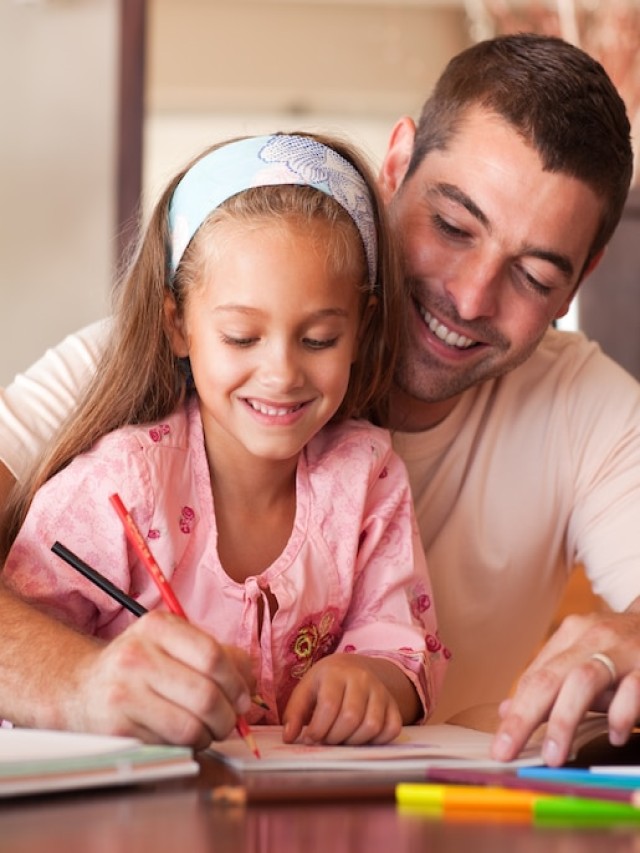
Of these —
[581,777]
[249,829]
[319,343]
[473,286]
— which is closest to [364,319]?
[319,343]

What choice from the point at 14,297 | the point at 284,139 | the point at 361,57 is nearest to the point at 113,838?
the point at 284,139

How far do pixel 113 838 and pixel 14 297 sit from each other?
3236 millimetres

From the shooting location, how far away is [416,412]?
1.99 meters

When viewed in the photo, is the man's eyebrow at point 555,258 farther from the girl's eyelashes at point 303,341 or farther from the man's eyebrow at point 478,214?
the girl's eyelashes at point 303,341

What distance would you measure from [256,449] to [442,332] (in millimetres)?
468

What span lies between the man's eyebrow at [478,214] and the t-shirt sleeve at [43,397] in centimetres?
46

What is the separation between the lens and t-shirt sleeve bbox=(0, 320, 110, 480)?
5.38 ft

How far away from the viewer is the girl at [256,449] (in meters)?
1.44

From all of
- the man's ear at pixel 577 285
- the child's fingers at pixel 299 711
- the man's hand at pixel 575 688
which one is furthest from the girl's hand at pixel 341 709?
the man's ear at pixel 577 285

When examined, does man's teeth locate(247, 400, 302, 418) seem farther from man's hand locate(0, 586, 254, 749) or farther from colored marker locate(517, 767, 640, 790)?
colored marker locate(517, 767, 640, 790)

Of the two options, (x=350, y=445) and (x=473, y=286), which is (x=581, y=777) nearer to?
(x=350, y=445)

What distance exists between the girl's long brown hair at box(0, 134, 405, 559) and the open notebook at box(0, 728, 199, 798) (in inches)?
19.0

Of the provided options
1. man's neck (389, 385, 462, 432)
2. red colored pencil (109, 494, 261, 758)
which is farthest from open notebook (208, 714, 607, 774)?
man's neck (389, 385, 462, 432)

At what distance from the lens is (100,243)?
4.00 meters
